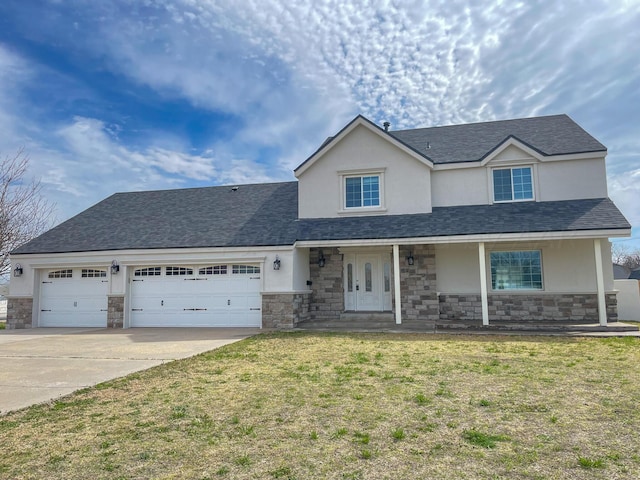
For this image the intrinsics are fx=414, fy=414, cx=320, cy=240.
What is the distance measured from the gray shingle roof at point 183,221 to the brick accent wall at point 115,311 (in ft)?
6.24

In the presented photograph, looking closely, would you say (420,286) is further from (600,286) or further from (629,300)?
(629,300)

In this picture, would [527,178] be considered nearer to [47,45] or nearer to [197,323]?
[197,323]

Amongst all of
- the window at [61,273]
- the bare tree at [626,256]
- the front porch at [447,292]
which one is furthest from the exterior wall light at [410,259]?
the bare tree at [626,256]

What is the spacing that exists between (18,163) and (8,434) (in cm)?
2431

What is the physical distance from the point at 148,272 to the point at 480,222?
39.3 feet

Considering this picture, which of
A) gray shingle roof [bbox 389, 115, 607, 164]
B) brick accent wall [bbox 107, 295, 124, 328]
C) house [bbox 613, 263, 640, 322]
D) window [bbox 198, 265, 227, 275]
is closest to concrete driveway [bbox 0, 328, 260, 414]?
brick accent wall [bbox 107, 295, 124, 328]

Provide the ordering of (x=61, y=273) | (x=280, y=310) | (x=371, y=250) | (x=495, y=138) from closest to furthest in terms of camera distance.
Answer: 1. (x=280, y=310)
2. (x=371, y=250)
3. (x=61, y=273)
4. (x=495, y=138)

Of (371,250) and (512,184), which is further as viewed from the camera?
(371,250)

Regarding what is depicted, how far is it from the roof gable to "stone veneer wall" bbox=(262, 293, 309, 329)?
491 centimetres

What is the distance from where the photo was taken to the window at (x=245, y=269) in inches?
578

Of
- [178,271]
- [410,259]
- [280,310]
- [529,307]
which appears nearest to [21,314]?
[178,271]

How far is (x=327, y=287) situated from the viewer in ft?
50.8

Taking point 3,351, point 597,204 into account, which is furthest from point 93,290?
point 597,204

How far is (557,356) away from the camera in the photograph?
849 cm
